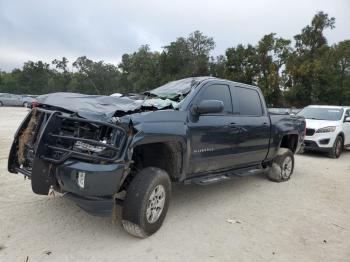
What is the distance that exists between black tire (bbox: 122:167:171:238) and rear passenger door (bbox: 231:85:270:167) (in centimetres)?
205

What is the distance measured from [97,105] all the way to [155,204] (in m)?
1.36

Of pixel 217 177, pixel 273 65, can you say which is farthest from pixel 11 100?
pixel 217 177

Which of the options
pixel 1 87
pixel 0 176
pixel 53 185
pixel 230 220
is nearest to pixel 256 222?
pixel 230 220

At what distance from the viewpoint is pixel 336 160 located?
433 inches

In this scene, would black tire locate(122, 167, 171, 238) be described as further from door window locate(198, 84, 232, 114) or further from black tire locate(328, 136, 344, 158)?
black tire locate(328, 136, 344, 158)

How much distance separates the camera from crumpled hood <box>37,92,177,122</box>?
4.05 m

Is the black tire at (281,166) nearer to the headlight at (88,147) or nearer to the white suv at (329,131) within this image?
the white suv at (329,131)

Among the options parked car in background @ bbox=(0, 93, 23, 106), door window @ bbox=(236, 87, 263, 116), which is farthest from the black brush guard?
parked car in background @ bbox=(0, 93, 23, 106)

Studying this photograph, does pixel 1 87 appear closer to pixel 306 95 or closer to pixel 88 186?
pixel 306 95

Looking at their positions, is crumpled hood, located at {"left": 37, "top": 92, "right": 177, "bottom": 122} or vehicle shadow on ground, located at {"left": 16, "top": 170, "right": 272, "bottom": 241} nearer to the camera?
crumpled hood, located at {"left": 37, "top": 92, "right": 177, "bottom": 122}

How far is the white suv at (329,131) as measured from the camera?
11188 millimetres

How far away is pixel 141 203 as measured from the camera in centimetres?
404

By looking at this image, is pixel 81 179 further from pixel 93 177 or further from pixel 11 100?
pixel 11 100

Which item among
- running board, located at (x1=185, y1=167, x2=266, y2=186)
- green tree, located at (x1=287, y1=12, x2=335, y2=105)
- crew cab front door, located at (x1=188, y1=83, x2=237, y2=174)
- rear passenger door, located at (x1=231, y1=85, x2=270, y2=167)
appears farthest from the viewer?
green tree, located at (x1=287, y1=12, x2=335, y2=105)
